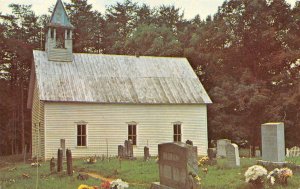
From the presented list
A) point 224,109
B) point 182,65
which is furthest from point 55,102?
point 224,109

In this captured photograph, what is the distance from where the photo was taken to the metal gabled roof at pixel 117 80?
32.5m

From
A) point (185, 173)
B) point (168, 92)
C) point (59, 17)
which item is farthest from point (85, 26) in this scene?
point (185, 173)

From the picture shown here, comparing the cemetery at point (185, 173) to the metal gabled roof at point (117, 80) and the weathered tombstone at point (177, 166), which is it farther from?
the metal gabled roof at point (117, 80)

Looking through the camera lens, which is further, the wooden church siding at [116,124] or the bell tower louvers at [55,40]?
the bell tower louvers at [55,40]

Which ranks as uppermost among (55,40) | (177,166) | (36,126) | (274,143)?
(55,40)

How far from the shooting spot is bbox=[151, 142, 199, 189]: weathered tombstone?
12.2 meters

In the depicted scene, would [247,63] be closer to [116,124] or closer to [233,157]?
[116,124]

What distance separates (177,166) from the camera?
12695mm

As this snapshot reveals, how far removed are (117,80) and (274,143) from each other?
18.4m

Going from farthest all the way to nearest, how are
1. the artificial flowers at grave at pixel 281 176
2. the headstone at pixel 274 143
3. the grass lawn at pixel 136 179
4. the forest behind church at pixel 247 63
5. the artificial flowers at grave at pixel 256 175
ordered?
the forest behind church at pixel 247 63 → the headstone at pixel 274 143 → the grass lawn at pixel 136 179 → the artificial flowers at grave at pixel 281 176 → the artificial flowers at grave at pixel 256 175

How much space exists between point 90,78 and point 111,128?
405 centimetres

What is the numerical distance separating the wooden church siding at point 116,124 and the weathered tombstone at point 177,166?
1879 centimetres

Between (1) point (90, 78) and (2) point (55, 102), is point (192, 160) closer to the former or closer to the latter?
(2) point (55, 102)

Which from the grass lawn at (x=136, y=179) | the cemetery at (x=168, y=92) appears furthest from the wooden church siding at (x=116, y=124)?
the grass lawn at (x=136, y=179)
